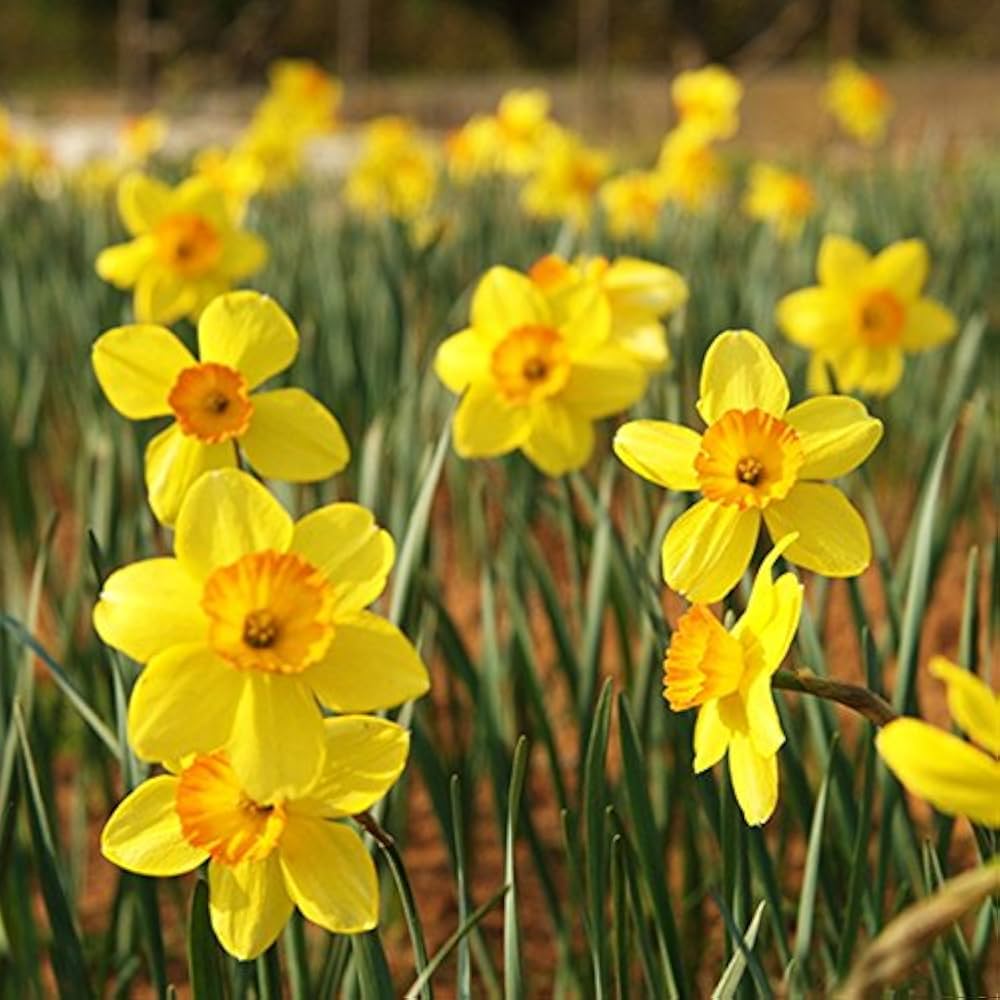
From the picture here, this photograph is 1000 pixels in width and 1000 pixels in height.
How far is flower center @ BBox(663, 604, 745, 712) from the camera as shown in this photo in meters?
0.73

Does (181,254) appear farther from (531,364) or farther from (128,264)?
(531,364)

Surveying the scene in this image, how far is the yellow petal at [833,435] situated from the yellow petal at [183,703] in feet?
1.08

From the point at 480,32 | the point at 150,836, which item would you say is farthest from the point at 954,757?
the point at 480,32

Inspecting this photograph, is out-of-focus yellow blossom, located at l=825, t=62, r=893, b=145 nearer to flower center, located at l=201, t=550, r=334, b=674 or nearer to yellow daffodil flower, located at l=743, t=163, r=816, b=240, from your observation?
yellow daffodil flower, located at l=743, t=163, r=816, b=240

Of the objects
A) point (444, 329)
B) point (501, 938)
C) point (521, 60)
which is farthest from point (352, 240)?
point (521, 60)

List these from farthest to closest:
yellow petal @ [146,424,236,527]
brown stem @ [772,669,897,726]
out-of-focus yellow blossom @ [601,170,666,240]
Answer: out-of-focus yellow blossom @ [601,170,666,240], yellow petal @ [146,424,236,527], brown stem @ [772,669,897,726]

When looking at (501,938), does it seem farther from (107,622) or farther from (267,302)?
(107,622)

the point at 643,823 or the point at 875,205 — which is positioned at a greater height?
the point at 643,823

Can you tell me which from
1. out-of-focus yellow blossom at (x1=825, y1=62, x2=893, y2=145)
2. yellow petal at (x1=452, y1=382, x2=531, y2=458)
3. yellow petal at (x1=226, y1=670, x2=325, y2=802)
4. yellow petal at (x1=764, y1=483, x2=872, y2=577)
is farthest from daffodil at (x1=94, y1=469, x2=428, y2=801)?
out-of-focus yellow blossom at (x1=825, y1=62, x2=893, y2=145)

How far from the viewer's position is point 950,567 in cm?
266

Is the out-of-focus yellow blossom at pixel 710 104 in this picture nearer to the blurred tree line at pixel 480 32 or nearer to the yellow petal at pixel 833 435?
the yellow petal at pixel 833 435

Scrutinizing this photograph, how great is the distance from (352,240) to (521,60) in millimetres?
15721

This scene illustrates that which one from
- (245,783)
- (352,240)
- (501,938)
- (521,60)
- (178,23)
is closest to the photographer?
(245,783)

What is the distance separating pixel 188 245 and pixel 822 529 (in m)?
1.13
